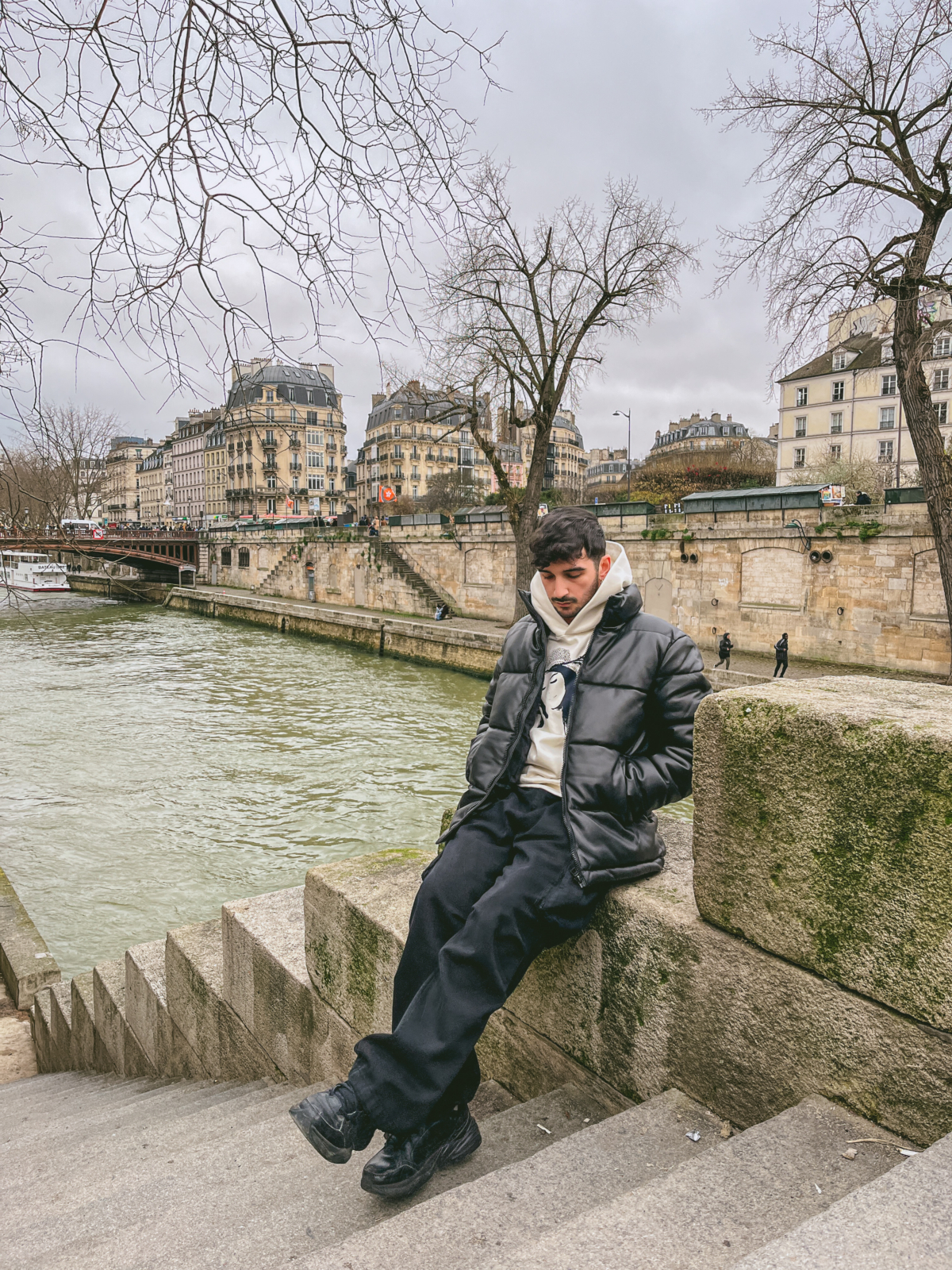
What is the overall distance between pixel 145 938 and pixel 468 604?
20.3 meters

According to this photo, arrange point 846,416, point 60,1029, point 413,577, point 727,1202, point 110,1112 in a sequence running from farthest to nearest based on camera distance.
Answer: point 846,416, point 413,577, point 60,1029, point 110,1112, point 727,1202

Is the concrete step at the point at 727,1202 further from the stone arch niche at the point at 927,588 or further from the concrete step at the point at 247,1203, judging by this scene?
the stone arch niche at the point at 927,588

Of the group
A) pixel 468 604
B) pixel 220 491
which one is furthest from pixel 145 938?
pixel 220 491

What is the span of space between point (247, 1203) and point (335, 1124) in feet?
0.91

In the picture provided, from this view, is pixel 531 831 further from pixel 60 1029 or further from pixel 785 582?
pixel 785 582

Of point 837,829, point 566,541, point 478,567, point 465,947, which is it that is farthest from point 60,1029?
point 478,567

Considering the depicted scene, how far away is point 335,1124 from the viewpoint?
163cm

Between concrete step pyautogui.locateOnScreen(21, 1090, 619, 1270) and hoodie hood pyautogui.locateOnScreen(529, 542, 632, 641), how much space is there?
1132 mm

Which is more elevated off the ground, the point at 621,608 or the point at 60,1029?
the point at 621,608

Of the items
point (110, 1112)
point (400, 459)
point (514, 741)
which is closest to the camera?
point (514, 741)

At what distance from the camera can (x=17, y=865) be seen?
26.2ft

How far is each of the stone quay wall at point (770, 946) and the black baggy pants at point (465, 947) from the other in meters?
0.15

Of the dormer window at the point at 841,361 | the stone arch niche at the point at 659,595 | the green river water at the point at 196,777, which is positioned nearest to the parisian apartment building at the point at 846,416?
the dormer window at the point at 841,361

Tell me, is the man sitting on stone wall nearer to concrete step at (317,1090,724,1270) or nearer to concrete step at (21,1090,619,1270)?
concrete step at (21,1090,619,1270)
